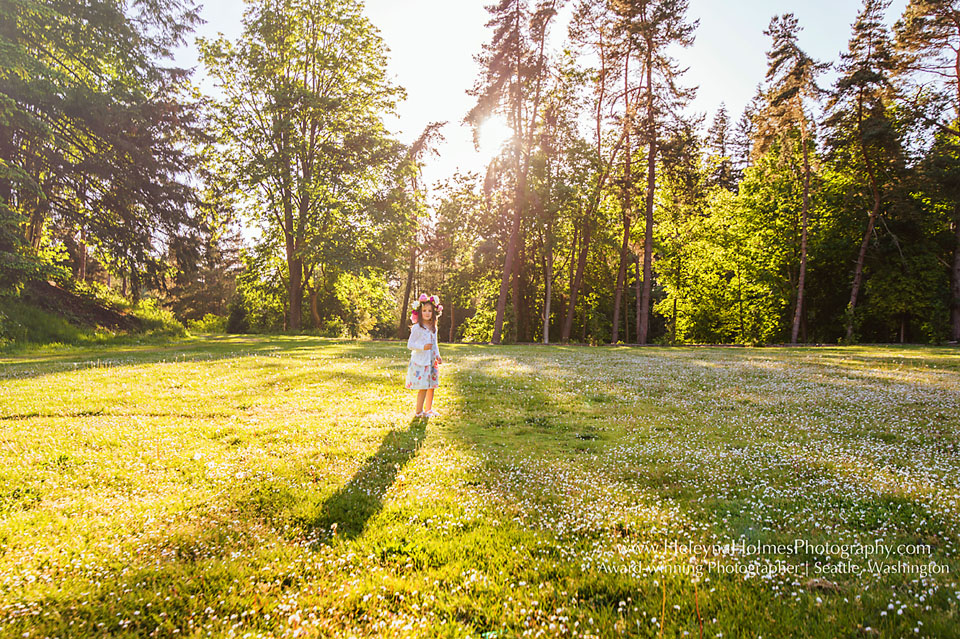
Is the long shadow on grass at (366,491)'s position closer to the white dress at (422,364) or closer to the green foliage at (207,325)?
the white dress at (422,364)

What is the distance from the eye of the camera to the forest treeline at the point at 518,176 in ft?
83.1

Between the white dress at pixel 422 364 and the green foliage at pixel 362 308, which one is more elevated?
the green foliage at pixel 362 308

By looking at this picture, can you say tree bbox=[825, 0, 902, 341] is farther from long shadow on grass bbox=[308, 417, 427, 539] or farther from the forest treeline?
long shadow on grass bbox=[308, 417, 427, 539]

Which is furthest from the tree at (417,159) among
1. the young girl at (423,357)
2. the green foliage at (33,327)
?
the young girl at (423,357)

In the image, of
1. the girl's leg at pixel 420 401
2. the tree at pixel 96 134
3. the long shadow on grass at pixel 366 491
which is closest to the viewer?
the long shadow on grass at pixel 366 491

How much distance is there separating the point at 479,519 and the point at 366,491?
1712 millimetres

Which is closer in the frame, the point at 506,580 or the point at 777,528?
the point at 506,580

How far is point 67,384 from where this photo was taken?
12.0m

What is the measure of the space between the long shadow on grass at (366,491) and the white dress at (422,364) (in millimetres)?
1938

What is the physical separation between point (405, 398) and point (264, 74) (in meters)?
35.3

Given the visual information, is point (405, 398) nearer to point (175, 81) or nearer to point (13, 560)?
point (13, 560)

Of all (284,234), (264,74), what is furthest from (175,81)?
(284,234)

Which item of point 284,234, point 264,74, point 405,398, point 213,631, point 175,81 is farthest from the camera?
point 284,234

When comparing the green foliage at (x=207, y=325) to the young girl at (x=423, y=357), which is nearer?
the young girl at (x=423, y=357)
